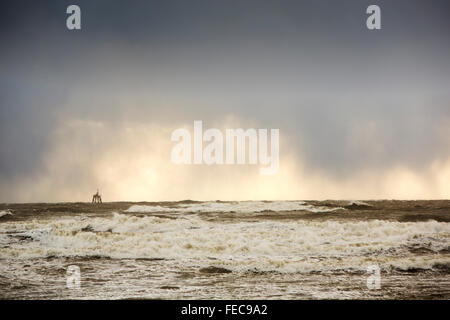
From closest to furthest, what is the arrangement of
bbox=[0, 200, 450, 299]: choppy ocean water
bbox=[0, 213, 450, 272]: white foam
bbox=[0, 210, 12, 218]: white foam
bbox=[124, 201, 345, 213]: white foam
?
bbox=[0, 200, 450, 299]: choppy ocean water, bbox=[0, 213, 450, 272]: white foam, bbox=[124, 201, 345, 213]: white foam, bbox=[0, 210, 12, 218]: white foam

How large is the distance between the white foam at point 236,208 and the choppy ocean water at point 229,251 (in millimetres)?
37

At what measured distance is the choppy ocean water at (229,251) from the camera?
5.27 meters

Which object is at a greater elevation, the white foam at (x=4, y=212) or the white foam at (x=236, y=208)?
the white foam at (x=236, y=208)

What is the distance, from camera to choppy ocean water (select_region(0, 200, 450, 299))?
207 inches

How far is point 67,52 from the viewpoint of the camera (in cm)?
809

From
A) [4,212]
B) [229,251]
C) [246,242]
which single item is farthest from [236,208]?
[4,212]

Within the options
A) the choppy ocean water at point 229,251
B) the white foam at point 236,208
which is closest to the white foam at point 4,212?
the choppy ocean water at point 229,251

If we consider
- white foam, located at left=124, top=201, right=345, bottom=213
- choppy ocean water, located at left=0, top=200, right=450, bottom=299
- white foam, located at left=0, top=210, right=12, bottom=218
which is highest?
white foam, located at left=124, top=201, right=345, bottom=213

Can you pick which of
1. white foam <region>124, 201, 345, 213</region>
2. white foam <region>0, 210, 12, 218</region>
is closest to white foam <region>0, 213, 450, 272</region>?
white foam <region>124, 201, 345, 213</region>

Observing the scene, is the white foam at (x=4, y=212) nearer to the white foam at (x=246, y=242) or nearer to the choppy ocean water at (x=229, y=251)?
the choppy ocean water at (x=229, y=251)

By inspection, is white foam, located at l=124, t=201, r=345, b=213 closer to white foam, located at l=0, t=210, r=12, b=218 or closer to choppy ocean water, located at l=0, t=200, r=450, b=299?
choppy ocean water, located at l=0, t=200, r=450, b=299

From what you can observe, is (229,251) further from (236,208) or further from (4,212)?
(4,212)

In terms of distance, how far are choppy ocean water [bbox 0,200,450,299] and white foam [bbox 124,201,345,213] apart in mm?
37
